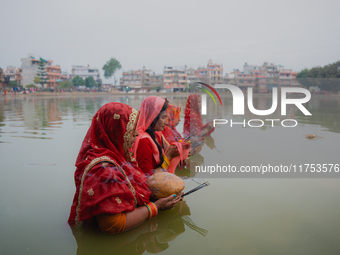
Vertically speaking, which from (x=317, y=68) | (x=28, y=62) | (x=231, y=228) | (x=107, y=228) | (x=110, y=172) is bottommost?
(x=231, y=228)

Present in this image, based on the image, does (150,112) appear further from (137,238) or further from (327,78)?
(327,78)

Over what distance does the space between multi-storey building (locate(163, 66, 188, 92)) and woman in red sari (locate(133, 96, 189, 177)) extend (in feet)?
228

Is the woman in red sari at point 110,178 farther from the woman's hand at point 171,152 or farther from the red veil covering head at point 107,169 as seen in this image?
the woman's hand at point 171,152

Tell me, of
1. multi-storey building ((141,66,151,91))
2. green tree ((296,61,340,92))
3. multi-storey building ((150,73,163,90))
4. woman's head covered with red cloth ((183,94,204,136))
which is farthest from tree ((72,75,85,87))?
woman's head covered with red cloth ((183,94,204,136))

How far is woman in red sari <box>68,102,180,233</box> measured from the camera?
2053 mm

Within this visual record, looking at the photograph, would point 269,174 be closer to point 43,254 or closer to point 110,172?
point 110,172

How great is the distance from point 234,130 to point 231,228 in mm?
6450

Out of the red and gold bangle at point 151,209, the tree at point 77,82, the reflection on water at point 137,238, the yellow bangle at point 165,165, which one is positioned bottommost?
the reflection on water at point 137,238

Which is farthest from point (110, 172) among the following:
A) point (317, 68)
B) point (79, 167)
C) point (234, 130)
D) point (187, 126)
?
point (317, 68)

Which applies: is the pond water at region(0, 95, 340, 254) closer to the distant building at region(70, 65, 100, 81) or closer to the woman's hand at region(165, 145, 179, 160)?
the woman's hand at region(165, 145, 179, 160)

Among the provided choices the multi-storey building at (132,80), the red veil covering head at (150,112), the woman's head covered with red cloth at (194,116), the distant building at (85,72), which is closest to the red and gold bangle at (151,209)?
the red veil covering head at (150,112)

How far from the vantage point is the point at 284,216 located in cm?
283

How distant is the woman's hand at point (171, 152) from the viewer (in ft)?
10.6

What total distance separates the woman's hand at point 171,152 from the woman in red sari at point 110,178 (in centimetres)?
88
